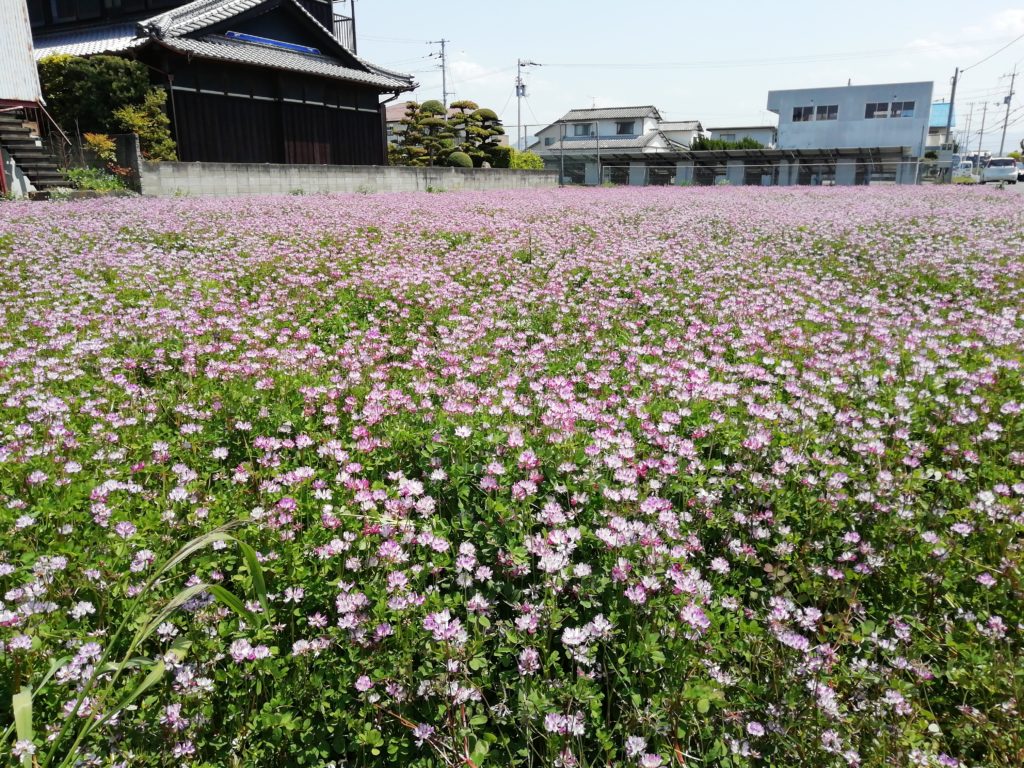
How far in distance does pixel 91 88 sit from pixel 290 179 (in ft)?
23.4

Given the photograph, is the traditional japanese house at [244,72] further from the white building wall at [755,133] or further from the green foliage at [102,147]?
the white building wall at [755,133]

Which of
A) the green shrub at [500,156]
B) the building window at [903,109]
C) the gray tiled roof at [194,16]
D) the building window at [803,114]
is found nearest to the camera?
the gray tiled roof at [194,16]

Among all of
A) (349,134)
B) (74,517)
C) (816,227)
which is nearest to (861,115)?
(349,134)

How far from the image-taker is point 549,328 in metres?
6.28

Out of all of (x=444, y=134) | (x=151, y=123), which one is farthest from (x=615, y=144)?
(x=151, y=123)

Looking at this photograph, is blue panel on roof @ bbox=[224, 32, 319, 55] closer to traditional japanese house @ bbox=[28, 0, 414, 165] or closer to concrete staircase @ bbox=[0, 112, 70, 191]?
traditional japanese house @ bbox=[28, 0, 414, 165]

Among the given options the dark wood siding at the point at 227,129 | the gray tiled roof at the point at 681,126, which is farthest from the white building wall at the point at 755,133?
the dark wood siding at the point at 227,129

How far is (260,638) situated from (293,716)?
0.34 meters

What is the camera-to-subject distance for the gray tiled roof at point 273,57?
866 inches

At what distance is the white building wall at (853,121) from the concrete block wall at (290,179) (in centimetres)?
3824

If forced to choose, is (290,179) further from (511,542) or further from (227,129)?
(511,542)

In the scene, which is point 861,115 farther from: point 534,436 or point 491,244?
point 534,436

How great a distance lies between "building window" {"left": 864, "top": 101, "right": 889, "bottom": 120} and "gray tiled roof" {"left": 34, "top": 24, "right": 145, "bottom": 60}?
55199mm

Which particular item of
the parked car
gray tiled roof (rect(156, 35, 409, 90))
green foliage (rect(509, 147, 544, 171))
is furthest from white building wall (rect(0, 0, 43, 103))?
the parked car
